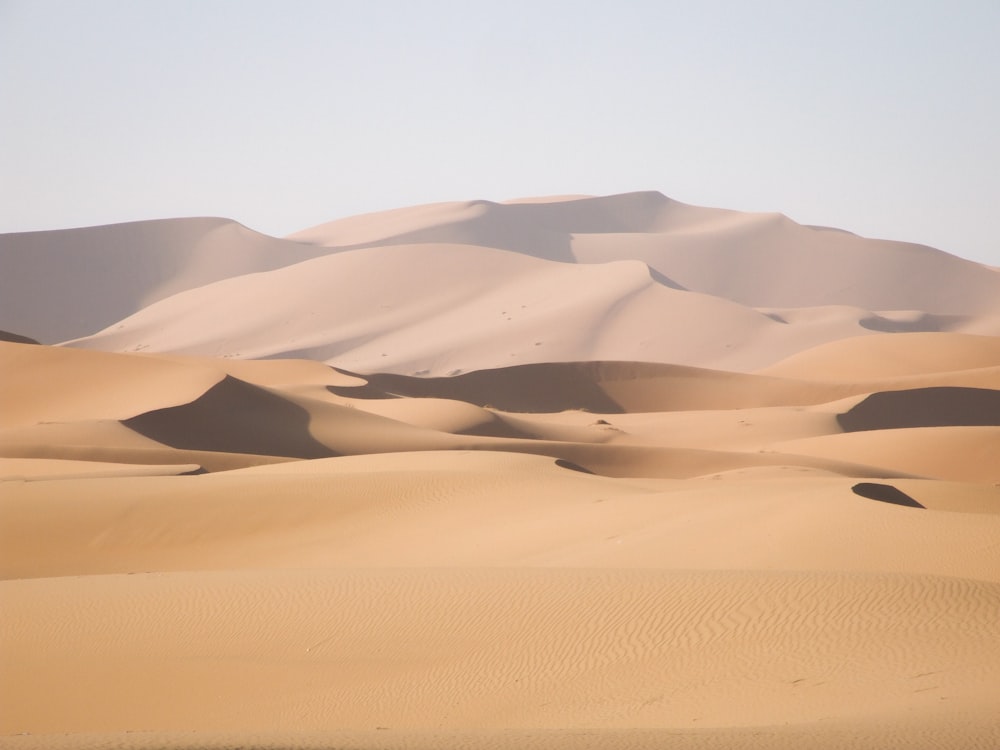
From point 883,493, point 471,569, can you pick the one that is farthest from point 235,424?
point 471,569

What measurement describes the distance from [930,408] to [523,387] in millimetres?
13586

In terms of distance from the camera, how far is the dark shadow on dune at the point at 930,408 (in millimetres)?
34625

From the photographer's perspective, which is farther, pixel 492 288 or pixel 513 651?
pixel 492 288

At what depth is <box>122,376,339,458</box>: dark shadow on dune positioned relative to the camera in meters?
22.3

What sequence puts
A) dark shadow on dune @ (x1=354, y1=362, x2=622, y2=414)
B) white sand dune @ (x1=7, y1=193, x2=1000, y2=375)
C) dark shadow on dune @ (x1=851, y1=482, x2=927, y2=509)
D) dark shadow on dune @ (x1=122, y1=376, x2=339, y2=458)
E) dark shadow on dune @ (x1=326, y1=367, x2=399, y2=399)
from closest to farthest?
dark shadow on dune @ (x1=851, y1=482, x2=927, y2=509), dark shadow on dune @ (x1=122, y1=376, x2=339, y2=458), dark shadow on dune @ (x1=326, y1=367, x2=399, y2=399), dark shadow on dune @ (x1=354, y1=362, x2=622, y2=414), white sand dune @ (x1=7, y1=193, x2=1000, y2=375)

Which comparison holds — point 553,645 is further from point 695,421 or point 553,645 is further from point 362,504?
point 695,421

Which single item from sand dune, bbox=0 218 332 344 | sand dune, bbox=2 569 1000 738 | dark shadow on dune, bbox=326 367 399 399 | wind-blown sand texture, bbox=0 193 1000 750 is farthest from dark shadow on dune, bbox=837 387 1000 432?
sand dune, bbox=0 218 332 344

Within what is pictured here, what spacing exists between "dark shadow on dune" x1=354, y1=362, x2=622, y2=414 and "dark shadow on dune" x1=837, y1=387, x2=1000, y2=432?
9.91 meters

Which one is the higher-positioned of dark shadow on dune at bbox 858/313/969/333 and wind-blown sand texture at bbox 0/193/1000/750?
dark shadow on dune at bbox 858/313/969/333

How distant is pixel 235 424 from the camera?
2370cm

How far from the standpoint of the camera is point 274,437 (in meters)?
23.8

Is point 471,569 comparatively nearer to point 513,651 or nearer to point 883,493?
point 513,651

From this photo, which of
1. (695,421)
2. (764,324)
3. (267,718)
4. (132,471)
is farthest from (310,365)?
(764,324)

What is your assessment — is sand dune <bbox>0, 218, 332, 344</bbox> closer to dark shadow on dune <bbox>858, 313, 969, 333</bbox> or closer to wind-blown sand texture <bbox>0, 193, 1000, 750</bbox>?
dark shadow on dune <bbox>858, 313, 969, 333</bbox>
